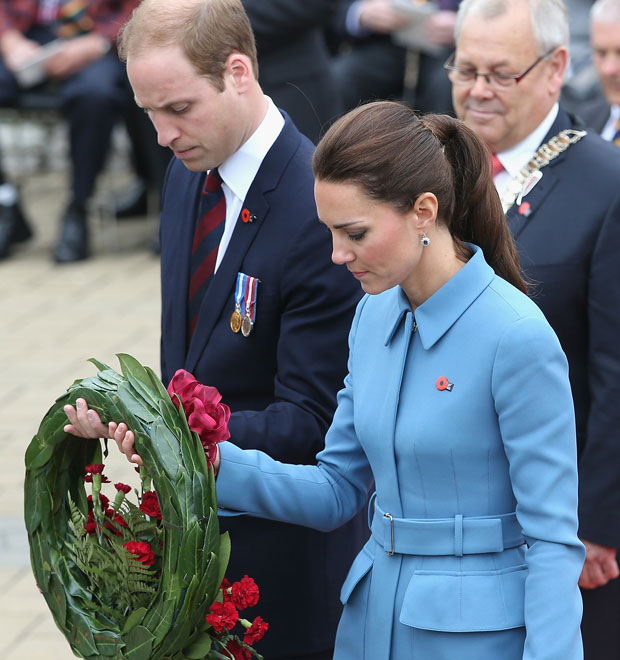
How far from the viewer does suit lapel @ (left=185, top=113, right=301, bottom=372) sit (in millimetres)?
2685

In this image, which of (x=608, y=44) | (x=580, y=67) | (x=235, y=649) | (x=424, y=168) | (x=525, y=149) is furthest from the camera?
(x=580, y=67)

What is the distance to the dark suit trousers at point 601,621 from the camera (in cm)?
307

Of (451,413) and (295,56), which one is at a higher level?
(451,413)

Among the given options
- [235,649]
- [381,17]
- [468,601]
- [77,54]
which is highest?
[468,601]

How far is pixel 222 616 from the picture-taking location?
216cm

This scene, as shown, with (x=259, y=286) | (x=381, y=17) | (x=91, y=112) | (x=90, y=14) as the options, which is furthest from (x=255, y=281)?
(x=90, y=14)

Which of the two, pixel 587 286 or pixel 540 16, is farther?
pixel 540 16

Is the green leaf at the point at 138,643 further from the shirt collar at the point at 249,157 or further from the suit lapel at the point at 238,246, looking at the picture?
the shirt collar at the point at 249,157

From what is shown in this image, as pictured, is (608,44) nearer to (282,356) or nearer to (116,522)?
(282,356)

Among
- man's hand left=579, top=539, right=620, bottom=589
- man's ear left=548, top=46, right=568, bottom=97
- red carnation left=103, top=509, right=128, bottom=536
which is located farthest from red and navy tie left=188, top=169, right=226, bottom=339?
man's hand left=579, top=539, right=620, bottom=589

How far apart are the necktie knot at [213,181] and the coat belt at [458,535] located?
38.6 inches

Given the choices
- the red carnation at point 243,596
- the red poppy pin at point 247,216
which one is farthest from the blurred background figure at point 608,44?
the red carnation at point 243,596

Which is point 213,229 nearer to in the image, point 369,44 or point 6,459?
point 6,459

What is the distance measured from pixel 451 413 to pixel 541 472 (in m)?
0.18
